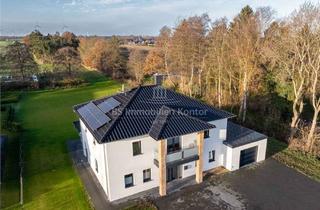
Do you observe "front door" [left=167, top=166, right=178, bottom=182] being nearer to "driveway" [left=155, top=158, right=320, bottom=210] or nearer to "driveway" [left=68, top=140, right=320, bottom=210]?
"driveway" [left=68, top=140, right=320, bottom=210]

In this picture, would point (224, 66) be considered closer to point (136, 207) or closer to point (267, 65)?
point (267, 65)

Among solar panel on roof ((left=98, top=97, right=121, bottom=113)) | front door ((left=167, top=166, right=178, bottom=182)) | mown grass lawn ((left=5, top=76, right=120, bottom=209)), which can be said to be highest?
solar panel on roof ((left=98, top=97, right=121, bottom=113))

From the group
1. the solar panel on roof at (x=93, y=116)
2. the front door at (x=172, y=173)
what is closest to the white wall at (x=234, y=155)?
the front door at (x=172, y=173)

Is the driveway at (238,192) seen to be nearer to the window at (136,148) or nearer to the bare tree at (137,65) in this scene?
the window at (136,148)

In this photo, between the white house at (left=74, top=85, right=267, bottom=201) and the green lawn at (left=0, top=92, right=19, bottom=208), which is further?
the green lawn at (left=0, top=92, right=19, bottom=208)

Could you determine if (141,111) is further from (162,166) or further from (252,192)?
(252,192)

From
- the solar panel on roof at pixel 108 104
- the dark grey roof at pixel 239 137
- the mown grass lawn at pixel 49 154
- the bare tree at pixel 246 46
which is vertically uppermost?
the bare tree at pixel 246 46

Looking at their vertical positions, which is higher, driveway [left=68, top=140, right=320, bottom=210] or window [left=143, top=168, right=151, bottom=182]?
window [left=143, top=168, right=151, bottom=182]

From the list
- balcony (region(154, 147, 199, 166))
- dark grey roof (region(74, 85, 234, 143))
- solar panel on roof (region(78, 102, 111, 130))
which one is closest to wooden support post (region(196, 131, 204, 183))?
balcony (region(154, 147, 199, 166))
